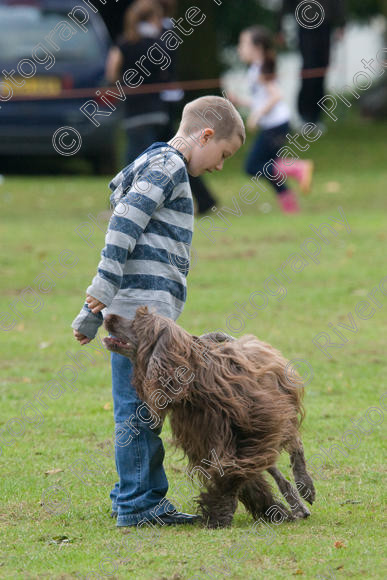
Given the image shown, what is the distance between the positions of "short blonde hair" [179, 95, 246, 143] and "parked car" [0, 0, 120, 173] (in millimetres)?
11190

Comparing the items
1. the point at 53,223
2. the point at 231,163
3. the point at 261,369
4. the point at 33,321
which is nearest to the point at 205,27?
the point at 231,163

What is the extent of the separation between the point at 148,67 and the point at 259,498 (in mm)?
9127

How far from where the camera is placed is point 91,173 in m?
17.9

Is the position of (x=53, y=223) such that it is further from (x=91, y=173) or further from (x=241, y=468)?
(x=241, y=468)

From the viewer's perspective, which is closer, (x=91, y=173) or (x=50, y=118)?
(x=50, y=118)

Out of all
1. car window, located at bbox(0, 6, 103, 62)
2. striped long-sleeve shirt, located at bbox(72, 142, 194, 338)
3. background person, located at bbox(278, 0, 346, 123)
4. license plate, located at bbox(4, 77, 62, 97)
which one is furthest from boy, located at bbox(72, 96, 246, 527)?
background person, located at bbox(278, 0, 346, 123)

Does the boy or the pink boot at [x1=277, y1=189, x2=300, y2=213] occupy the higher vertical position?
the pink boot at [x1=277, y1=189, x2=300, y2=213]

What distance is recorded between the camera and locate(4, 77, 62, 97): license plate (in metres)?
15.5

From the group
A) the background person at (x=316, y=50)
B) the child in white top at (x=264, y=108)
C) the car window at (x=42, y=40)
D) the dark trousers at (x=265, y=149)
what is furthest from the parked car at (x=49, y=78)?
the background person at (x=316, y=50)

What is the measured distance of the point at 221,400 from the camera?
428 centimetres

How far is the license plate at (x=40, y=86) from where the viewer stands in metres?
15.5

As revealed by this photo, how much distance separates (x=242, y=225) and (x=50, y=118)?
13.5 ft

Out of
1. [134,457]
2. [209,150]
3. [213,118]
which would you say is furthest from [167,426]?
[213,118]

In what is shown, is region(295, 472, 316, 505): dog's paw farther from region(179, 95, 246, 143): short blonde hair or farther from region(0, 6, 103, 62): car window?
region(0, 6, 103, 62): car window
